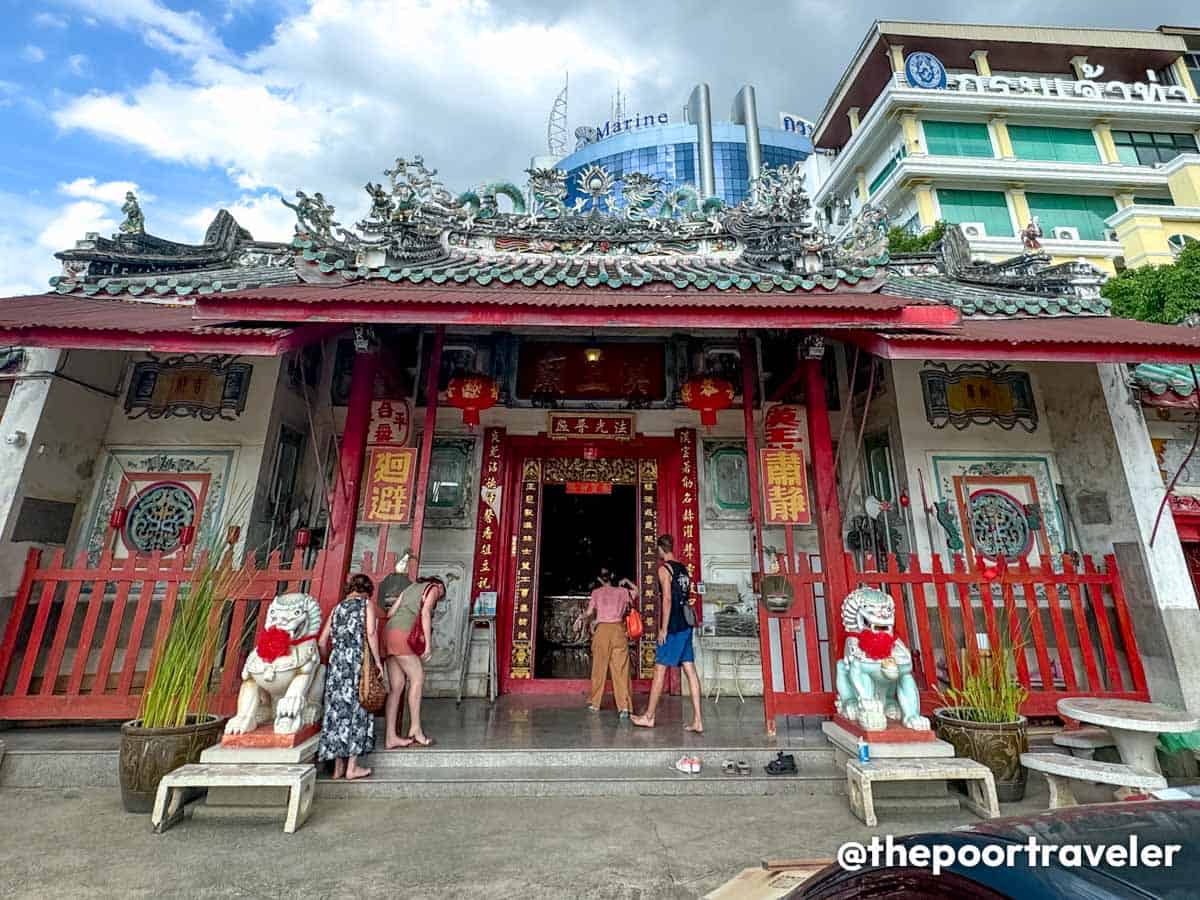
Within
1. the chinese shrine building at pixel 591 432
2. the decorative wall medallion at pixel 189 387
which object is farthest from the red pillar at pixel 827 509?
the decorative wall medallion at pixel 189 387

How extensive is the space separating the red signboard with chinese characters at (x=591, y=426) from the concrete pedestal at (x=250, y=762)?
4.21 meters

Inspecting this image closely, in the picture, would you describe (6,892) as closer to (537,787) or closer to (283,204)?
(537,787)

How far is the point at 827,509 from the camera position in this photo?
4.84m

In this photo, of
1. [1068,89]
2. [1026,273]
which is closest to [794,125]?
[1068,89]

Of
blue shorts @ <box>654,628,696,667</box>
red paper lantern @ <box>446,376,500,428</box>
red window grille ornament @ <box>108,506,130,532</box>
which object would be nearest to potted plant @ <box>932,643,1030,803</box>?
blue shorts @ <box>654,628,696,667</box>

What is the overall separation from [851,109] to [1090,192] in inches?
417

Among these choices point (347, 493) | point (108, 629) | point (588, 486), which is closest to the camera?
point (108, 629)

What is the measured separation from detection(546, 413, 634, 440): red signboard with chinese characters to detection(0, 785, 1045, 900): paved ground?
4.05 m

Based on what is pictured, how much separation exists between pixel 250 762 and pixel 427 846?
1315 millimetres

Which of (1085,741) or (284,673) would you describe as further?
(1085,741)

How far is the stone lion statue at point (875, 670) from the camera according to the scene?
384 centimetres

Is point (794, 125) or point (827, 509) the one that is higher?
point (794, 125)

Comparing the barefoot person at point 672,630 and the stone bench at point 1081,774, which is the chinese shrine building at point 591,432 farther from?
the stone bench at point 1081,774

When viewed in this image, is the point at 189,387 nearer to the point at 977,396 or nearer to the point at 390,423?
the point at 390,423
